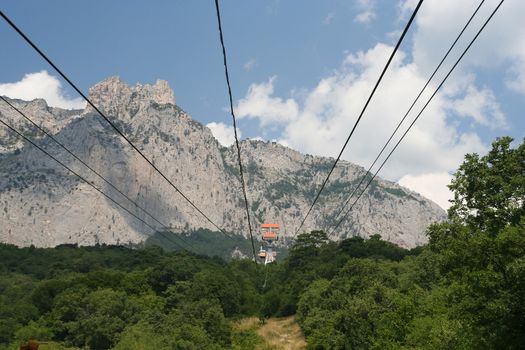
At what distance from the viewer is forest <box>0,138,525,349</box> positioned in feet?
87.9

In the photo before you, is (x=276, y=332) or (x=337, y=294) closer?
(x=337, y=294)

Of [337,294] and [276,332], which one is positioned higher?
[337,294]

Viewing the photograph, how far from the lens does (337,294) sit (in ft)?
243

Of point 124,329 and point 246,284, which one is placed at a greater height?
point 246,284

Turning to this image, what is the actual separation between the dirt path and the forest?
9.46 feet

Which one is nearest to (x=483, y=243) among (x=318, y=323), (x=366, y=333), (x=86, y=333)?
(x=366, y=333)

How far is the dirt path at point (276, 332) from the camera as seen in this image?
77625 mm

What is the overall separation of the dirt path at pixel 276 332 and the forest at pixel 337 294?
2.88m

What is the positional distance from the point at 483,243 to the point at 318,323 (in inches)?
1869

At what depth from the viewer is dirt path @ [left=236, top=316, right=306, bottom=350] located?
77625 mm

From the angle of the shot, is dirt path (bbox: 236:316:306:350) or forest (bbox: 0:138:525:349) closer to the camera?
forest (bbox: 0:138:525:349)

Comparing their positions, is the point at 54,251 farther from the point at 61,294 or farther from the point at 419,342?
the point at 419,342

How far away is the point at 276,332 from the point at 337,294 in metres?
20.8

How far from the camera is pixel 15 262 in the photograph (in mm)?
156750
